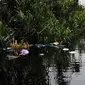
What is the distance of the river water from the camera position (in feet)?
38.8

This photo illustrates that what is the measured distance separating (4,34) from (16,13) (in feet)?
12.2

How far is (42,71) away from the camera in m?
13.9

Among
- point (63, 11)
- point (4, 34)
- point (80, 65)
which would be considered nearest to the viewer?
point (80, 65)

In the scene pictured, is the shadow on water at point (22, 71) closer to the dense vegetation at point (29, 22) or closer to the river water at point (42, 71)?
the river water at point (42, 71)

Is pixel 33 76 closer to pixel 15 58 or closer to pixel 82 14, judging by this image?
pixel 15 58

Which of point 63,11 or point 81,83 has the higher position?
point 63,11

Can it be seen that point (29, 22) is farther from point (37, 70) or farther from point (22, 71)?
point (22, 71)

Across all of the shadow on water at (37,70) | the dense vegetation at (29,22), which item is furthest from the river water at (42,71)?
the dense vegetation at (29,22)

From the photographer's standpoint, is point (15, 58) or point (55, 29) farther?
point (55, 29)

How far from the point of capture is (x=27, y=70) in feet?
46.5

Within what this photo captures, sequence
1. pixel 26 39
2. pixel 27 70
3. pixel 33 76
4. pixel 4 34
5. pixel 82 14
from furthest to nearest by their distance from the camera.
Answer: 1. pixel 82 14
2. pixel 26 39
3. pixel 4 34
4. pixel 27 70
5. pixel 33 76

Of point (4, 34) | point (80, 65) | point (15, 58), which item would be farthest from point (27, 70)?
point (4, 34)

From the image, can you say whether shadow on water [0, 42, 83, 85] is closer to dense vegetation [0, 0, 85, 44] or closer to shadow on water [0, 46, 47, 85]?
shadow on water [0, 46, 47, 85]

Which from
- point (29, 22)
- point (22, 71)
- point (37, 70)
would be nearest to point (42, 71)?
point (37, 70)
